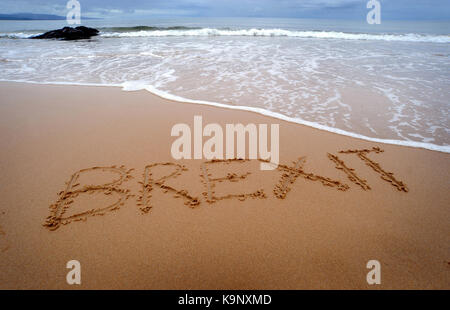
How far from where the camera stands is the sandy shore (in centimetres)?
170

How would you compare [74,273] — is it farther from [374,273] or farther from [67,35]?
[67,35]

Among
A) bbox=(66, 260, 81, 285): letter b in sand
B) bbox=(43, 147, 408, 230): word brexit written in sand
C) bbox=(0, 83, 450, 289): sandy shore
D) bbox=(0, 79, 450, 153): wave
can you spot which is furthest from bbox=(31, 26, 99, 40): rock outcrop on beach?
bbox=(66, 260, 81, 285): letter b in sand

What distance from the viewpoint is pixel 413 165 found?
2807mm

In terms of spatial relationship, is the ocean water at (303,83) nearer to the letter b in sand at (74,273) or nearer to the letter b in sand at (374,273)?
the letter b in sand at (374,273)

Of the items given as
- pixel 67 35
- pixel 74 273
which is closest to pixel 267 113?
pixel 74 273

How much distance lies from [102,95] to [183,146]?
2.95 metres

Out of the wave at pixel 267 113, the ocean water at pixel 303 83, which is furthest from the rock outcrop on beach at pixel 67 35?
the wave at pixel 267 113

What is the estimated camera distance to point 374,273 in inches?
67.2

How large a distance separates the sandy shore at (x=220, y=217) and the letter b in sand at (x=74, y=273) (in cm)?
3

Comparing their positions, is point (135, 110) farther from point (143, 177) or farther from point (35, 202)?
point (35, 202)

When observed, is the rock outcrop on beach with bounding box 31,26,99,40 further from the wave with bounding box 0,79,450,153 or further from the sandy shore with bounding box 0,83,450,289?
the sandy shore with bounding box 0,83,450,289

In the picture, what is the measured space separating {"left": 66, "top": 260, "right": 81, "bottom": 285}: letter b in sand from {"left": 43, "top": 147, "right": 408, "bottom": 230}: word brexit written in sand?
16.0 inches

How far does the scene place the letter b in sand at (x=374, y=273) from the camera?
1671 millimetres

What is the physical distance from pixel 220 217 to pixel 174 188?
2.00 feet
